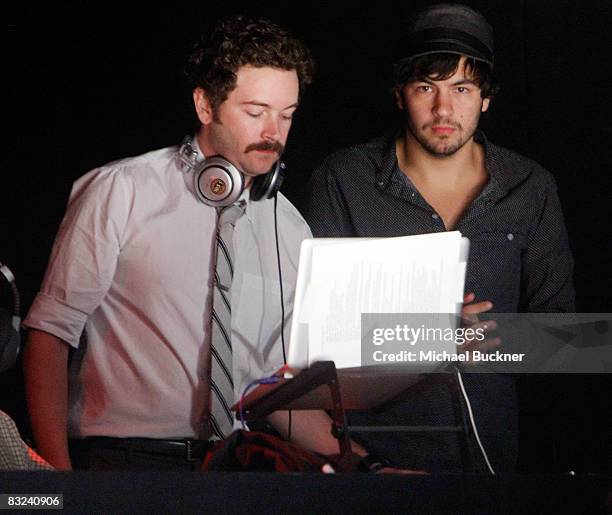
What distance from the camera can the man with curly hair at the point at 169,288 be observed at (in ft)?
6.49

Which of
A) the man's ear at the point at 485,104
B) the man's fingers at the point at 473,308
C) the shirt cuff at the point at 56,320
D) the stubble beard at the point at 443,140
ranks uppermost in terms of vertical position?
the man's ear at the point at 485,104

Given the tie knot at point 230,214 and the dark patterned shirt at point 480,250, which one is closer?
the tie knot at point 230,214

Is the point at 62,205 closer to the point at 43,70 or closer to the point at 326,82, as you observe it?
the point at 43,70

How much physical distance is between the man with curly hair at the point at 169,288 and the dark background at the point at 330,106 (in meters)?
0.40

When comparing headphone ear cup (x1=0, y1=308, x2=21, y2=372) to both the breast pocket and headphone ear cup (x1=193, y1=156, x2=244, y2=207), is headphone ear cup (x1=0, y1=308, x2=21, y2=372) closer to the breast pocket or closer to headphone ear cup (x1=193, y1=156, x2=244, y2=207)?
headphone ear cup (x1=193, y1=156, x2=244, y2=207)

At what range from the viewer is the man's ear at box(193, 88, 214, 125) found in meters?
2.26

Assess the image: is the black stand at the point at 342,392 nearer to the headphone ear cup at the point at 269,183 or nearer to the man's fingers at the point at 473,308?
the man's fingers at the point at 473,308

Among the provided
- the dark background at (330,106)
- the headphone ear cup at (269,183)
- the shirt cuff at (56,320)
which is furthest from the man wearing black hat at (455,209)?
the shirt cuff at (56,320)

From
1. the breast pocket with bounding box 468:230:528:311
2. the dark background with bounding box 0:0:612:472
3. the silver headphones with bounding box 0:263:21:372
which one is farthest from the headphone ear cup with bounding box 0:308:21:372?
the breast pocket with bounding box 468:230:528:311

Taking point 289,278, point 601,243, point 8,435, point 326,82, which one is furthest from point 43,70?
point 601,243

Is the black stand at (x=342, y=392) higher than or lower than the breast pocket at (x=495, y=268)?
lower

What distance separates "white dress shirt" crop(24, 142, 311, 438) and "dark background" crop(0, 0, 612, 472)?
0.52 meters

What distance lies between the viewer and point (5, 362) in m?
1.57

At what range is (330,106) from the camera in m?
2.67
